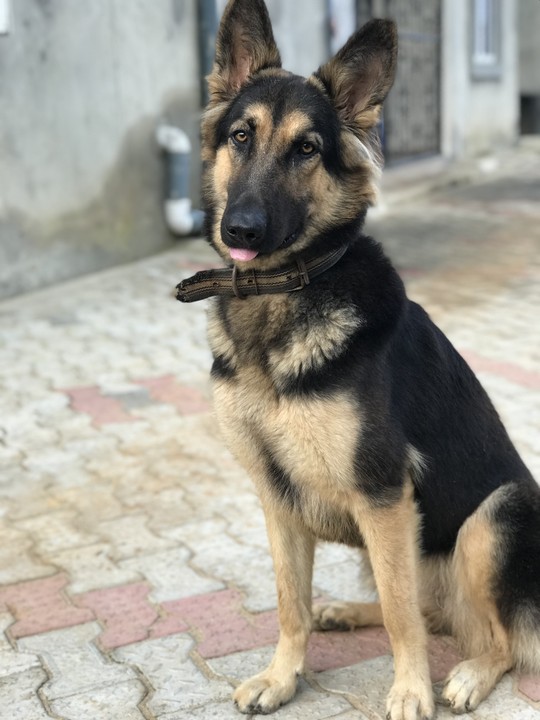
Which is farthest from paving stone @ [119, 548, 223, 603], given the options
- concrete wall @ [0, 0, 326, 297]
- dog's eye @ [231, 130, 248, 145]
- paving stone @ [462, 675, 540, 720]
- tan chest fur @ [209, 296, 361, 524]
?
concrete wall @ [0, 0, 326, 297]

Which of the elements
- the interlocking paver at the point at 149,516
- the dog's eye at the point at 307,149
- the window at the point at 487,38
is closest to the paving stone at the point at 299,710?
the interlocking paver at the point at 149,516

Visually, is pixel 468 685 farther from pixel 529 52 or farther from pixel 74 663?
pixel 529 52

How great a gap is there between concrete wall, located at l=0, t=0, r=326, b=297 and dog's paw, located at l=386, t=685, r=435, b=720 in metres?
6.64

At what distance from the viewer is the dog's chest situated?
2.97m

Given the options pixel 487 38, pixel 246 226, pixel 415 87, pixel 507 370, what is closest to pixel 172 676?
pixel 246 226

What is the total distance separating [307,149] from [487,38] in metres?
15.8

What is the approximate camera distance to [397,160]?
50.1 feet

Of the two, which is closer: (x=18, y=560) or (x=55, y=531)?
(x=18, y=560)

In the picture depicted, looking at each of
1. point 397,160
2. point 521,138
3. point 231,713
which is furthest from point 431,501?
point 521,138

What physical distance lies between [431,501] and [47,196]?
268 inches

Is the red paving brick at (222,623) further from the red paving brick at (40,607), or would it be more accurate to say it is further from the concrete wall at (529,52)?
the concrete wall at (529,52)

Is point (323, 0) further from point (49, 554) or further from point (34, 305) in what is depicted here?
point (49, 554)

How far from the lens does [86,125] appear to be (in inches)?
375

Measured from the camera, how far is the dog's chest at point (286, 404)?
297 cm
